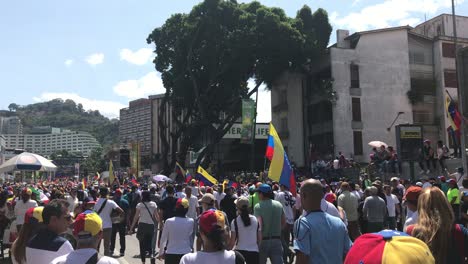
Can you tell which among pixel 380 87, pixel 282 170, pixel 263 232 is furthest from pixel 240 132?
pixel 263 232

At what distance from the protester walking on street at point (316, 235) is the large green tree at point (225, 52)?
34.8 meters

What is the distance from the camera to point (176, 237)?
22.3ft

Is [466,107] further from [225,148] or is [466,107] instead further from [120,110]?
[120,110]

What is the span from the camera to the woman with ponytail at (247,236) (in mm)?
6770

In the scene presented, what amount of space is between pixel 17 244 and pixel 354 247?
13.3ft

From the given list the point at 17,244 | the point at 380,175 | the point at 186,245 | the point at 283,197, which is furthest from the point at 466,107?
the point at 17,244

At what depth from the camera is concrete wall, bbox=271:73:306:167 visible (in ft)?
138

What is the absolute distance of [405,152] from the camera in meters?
22.1

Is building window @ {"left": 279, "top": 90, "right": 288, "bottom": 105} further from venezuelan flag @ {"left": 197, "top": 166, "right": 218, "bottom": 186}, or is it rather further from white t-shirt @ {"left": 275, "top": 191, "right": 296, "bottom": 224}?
white t-shirt @ {"left": 275, "top": 191, "right": 296, "bottom": 224}

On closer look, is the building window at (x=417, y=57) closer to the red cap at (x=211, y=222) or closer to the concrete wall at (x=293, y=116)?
the concrete wall at (x=293, y=116)

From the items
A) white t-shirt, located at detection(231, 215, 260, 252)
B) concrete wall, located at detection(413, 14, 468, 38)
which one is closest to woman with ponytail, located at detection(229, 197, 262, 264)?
white t-shirt, located at detection(231, 215, 260, 252)

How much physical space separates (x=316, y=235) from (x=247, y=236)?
2.75m

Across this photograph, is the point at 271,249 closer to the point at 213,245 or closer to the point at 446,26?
the point at 213,245

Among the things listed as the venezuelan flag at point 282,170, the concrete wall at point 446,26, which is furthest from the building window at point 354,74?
the venezuelan flag at point 282,170
